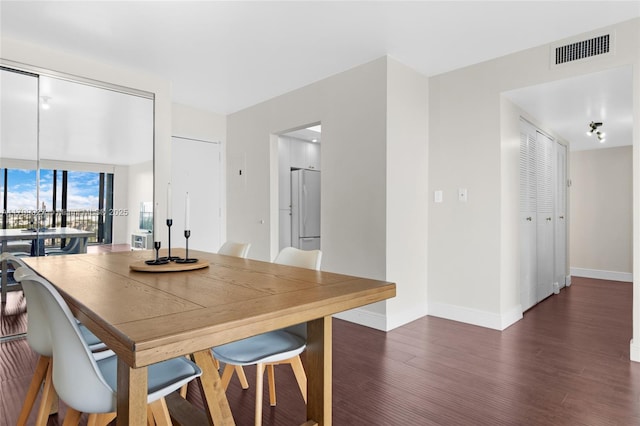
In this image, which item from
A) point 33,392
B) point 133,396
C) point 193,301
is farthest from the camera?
point 33,392

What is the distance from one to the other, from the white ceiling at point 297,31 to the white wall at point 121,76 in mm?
105

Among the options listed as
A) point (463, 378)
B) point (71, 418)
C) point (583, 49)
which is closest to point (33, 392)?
point (71, 418)

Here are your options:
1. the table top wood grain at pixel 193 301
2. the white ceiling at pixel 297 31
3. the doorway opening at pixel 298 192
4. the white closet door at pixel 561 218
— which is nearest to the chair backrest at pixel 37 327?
the table top wood grain at pixel 193 301

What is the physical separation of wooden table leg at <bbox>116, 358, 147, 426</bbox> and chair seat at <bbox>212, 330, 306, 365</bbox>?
1.68 ft

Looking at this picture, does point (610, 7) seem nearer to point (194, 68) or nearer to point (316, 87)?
point (316, 87)

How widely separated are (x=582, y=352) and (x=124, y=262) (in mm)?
3271

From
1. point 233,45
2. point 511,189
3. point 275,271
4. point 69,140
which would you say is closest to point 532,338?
point 511,189

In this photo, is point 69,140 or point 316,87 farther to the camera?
point 316,87

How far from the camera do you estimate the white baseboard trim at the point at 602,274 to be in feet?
18.4

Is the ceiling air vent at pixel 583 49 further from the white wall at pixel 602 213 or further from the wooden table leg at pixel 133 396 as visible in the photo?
the white wall at pixel 602 213

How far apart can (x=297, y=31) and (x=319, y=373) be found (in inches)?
101

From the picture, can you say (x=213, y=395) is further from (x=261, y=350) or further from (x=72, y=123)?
(x=72, y=123)

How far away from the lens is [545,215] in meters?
4.43

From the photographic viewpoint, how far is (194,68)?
367 centimetres
